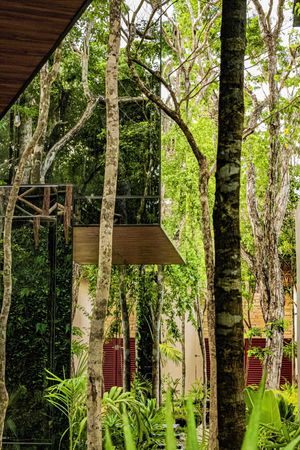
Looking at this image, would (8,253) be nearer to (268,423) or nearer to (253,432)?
(268,423)

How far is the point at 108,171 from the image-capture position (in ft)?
23.6

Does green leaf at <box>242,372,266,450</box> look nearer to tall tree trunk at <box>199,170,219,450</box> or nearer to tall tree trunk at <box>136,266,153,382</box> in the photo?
tall tree trunk at <box>199,170,219,450</box>

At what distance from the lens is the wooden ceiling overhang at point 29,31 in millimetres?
3271

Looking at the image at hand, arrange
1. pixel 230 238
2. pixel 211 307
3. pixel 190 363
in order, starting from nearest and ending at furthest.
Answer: pixel 230 238 → pixel 211 307 → pixel 190 363

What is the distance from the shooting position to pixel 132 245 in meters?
10.9

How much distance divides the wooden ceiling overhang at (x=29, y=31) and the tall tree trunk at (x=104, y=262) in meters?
2.94

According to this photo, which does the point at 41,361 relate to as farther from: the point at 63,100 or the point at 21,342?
the point at 63,100

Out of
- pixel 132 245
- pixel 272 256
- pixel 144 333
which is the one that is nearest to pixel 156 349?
pixel 144 333

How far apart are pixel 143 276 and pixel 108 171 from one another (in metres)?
7.74

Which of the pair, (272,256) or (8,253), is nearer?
(8,253)

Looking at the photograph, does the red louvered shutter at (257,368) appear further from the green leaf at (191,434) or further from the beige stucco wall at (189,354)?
the green leaf at (191,434)

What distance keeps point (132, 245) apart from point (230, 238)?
6.25m

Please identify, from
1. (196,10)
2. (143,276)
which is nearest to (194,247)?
(143,276)

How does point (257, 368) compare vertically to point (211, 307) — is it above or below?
below
